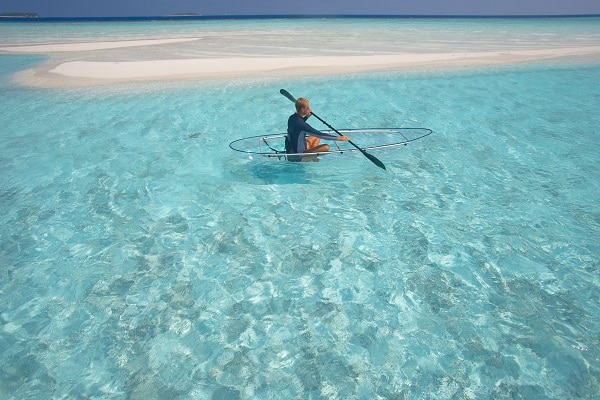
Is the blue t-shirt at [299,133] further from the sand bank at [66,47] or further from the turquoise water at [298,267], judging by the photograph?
the sand bank at [66,47]

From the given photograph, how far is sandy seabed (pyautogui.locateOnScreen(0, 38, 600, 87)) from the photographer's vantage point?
1998 cm

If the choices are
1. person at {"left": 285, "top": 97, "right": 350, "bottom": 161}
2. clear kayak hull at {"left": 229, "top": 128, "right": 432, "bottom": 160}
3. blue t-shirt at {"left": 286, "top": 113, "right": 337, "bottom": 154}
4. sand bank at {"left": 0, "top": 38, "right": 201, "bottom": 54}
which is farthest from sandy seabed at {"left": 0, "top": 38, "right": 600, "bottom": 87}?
blue t-shirt at {"left": 286, "top": 113, "right": 337, "bottom": 154}

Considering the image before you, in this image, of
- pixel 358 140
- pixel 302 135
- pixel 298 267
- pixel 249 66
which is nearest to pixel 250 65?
pixel 249 66

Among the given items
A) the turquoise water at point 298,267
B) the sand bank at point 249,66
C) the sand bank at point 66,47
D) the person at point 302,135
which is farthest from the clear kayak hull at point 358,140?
the sand bank at point 66,47

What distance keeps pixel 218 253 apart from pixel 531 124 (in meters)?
11.1

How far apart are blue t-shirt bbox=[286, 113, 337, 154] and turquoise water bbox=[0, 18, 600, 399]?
2.44 ft

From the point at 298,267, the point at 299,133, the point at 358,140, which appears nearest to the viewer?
the point at 298,267

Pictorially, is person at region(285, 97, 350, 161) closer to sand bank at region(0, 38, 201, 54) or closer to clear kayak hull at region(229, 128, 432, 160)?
clear kayak hull at region(229, 128, 432, 160)

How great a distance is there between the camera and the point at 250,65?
73.7 ft

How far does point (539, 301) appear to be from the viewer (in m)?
5.89

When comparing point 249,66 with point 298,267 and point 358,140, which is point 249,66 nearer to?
point 358,140

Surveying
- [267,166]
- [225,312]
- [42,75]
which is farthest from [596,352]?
[42,75]

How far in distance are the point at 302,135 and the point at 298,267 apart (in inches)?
128

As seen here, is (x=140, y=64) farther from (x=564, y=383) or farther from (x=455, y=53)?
(x=564, y=383)
